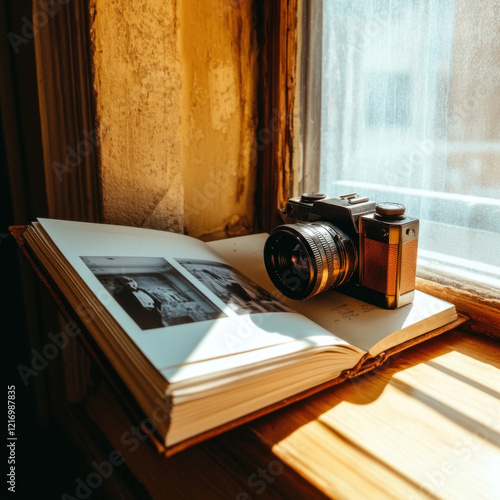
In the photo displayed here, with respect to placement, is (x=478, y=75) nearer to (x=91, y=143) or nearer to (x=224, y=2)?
(x=224, y=2)

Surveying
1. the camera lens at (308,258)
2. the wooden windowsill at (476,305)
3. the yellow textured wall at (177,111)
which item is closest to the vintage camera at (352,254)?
the camera lens at (308,258)

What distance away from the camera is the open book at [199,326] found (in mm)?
417

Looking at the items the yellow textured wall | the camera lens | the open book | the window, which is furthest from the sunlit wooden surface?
the yellow textured wall

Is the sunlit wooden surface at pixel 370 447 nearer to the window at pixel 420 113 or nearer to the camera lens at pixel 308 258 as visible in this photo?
the camera lens at pixel 308 258

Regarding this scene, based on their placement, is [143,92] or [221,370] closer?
[221,370]

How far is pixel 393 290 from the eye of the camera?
0.70m

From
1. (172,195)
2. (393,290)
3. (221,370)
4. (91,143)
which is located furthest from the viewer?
(172,195)

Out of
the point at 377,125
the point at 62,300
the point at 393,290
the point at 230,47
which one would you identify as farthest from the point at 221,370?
the point at 230,47

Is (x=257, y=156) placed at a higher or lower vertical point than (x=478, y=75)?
lower

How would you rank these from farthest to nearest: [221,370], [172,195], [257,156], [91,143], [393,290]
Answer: [257,156]
[172,195]
[91,143]
[393,290]
[221,370]

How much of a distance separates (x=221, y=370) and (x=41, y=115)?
57 centimetres

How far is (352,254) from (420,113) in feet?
0.99

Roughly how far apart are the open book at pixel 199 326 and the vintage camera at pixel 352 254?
0.04 metres

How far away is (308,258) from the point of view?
659 millimetres
